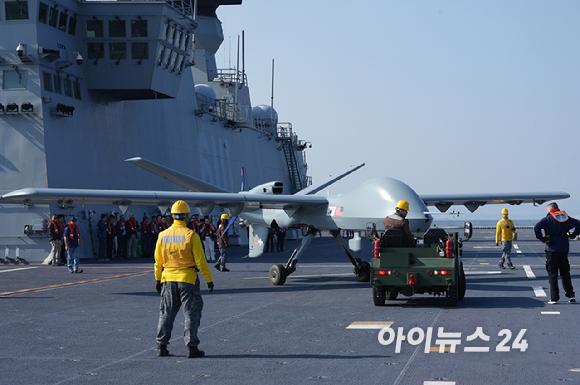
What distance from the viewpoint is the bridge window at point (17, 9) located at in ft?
92.3

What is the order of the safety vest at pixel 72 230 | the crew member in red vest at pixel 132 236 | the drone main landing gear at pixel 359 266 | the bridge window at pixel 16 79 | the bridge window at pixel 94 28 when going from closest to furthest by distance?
the drone main landing gear at pixel 359 266
the safety vest at pixel 72 230
the bridge window at pixel 16 79
the bridge window at pixel 94 28
the crew member in red vest at pixel 132 236

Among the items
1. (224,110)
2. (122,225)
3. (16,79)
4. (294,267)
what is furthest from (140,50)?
(224,110)

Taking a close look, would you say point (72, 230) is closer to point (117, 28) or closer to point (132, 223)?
point (132, 223)

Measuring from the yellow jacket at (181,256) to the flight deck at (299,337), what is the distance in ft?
3.28

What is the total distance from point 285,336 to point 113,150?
82.0 ft

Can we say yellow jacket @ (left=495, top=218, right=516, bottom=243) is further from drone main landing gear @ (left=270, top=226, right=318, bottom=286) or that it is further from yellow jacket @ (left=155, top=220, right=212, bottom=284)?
yellow jacket @ (left=155, top=220, right=212, bottom=284)

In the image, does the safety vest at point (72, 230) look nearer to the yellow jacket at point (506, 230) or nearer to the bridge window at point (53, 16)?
the bridge window at point (53, 16)

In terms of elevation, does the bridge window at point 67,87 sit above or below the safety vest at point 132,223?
above

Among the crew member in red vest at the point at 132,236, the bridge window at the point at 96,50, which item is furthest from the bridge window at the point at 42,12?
the crew member in red vest at the point at 132,236

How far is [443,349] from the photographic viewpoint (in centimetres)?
864

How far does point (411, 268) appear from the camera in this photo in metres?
12.9

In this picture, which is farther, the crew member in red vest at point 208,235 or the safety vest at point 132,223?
the safety vest at point 132,223

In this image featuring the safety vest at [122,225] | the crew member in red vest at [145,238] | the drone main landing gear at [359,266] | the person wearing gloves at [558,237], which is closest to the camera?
the person wearing gloves at [558,237]

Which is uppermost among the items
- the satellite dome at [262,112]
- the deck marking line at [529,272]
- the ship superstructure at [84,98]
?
the satellite dome at [262,112]
